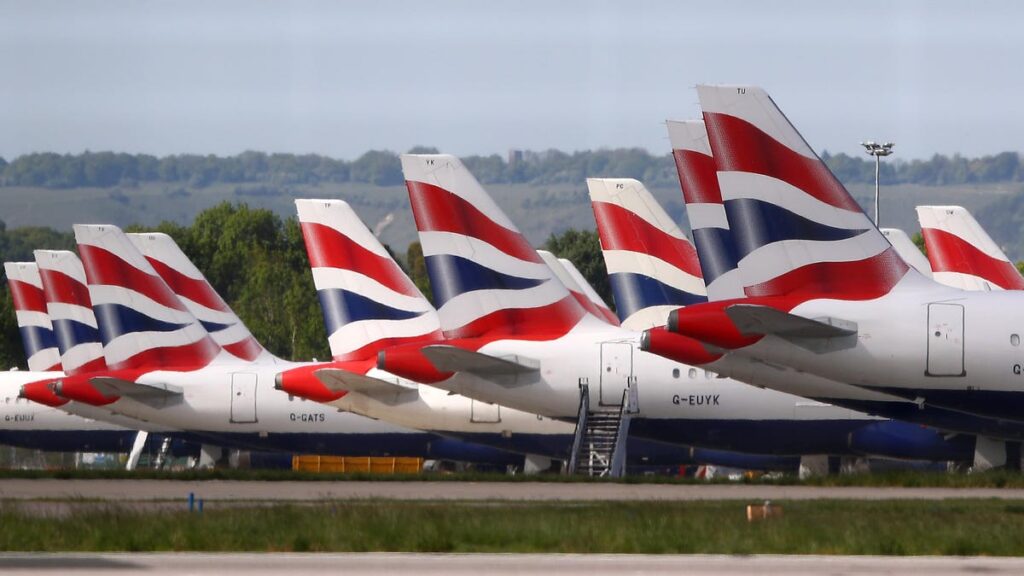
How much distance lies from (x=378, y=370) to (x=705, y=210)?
1366cm

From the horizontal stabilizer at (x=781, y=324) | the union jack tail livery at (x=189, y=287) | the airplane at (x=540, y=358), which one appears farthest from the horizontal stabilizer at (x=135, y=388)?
the horizontal stabilizer at (x=781, y=324)

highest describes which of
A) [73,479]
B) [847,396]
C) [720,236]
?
[720,236]

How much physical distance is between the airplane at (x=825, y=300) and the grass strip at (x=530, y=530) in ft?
19.4

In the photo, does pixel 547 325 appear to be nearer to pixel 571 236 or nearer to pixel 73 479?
pixel 73 479

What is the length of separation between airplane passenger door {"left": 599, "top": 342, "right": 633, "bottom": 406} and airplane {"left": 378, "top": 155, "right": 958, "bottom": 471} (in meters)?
0.03

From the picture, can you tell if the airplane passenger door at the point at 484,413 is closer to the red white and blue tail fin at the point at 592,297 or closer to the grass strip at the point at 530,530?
the red white and blue tail fin at the point at 592,297

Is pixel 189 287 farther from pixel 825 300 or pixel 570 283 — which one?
pixel 825 300

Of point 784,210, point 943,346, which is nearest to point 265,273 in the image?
point 784,210

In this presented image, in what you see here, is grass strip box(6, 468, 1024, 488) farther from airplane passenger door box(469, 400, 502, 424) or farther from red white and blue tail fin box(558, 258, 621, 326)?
red white and blue tail fin box(558, 258, 621, 326)

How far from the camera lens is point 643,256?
49844mm

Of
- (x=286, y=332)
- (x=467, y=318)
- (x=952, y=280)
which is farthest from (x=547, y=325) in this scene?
(x=286, y=332)

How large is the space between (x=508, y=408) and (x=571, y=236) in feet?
253

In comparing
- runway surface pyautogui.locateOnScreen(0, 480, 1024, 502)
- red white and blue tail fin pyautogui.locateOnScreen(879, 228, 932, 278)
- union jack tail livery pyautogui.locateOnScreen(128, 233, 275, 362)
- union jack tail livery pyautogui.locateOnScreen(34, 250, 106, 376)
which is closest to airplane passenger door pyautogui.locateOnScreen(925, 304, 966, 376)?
runway surface pyautogui.locateOnScreen(0, 480, 1024, 502)

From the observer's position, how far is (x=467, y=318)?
4553cm
